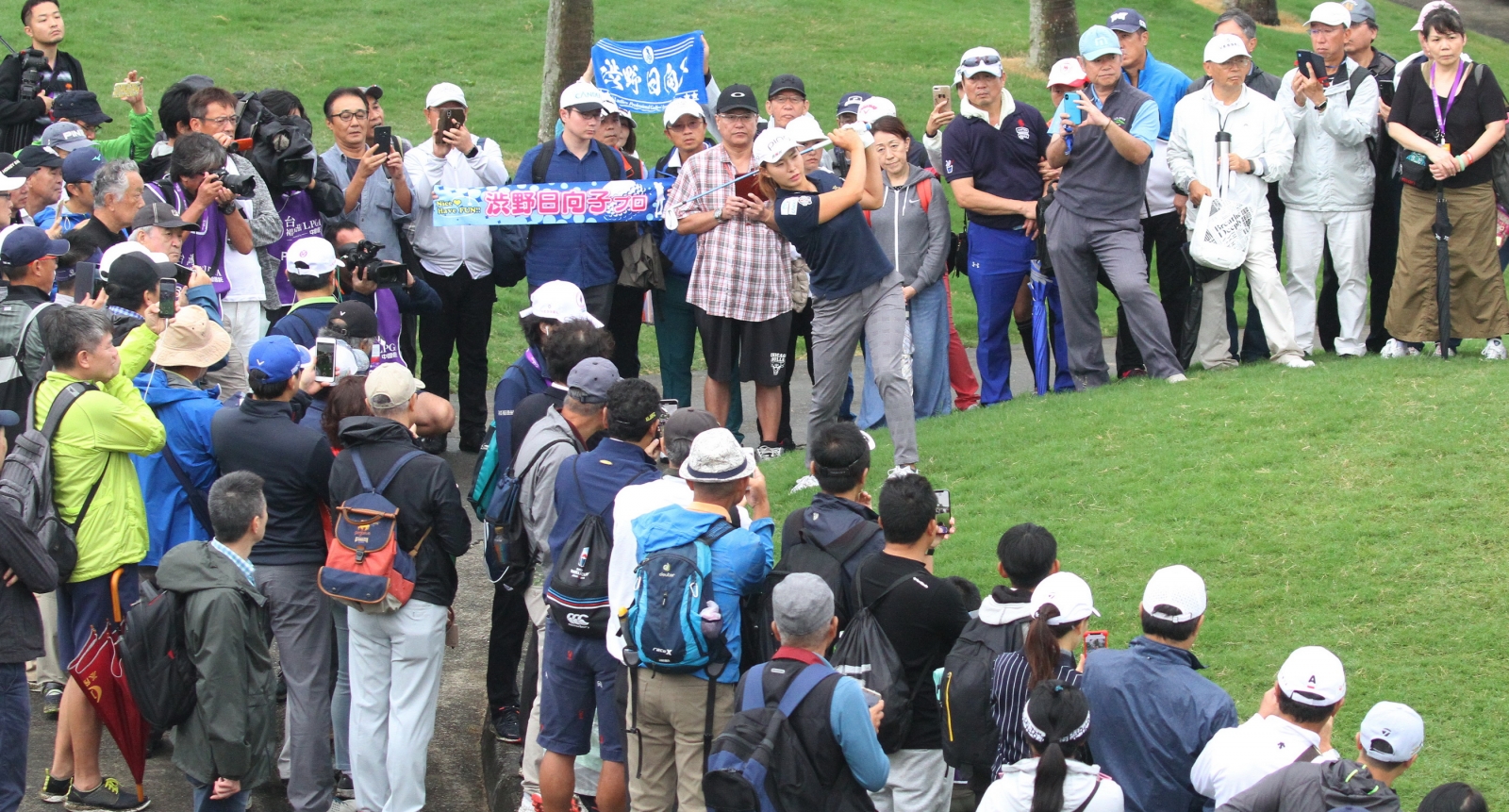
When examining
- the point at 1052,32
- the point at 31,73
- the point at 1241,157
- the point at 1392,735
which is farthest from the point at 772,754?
the point at 1052,32

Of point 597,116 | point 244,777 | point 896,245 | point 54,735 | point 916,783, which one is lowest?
point 54,735

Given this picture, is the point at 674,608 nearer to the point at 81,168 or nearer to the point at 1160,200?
the point at 81,168

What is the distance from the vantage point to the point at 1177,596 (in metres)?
4.88

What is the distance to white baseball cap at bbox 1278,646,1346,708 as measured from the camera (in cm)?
453

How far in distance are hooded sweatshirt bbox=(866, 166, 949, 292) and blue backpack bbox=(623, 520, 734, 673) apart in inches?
201

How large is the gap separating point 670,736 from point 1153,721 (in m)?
1.85

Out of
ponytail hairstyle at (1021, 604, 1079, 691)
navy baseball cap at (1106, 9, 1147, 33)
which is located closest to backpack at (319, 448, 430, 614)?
ponytail hairstyle at (1021, 604, 1079, 691)

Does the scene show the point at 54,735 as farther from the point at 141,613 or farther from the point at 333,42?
the point at 333,42

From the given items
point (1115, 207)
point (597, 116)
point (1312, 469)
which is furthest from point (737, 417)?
point (1312, 469)

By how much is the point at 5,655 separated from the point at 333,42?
18.0m

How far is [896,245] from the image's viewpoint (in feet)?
33.4

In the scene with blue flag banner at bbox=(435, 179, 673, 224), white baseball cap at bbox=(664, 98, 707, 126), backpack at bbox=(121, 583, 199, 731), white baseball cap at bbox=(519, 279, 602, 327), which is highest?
white baseball cap at bbox=(664, 98, 707, 126)

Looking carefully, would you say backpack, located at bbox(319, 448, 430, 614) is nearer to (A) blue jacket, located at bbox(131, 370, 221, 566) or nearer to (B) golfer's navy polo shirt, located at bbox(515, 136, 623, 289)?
(A) blue jacket, located at bbox(131, 370, 221, 566)

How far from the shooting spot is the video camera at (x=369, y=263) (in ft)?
29.2
